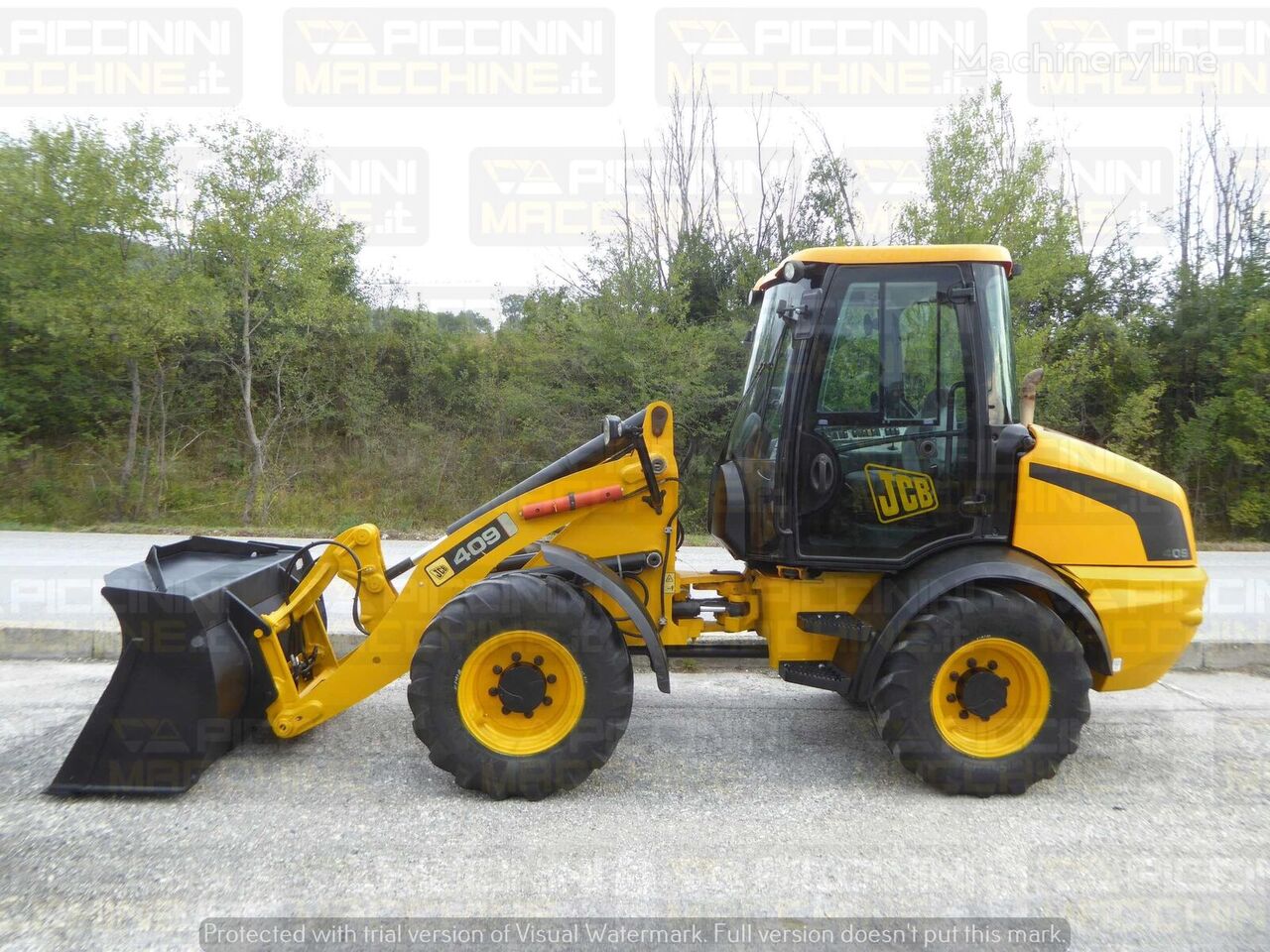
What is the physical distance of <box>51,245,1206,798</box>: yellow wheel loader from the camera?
11.4 feet

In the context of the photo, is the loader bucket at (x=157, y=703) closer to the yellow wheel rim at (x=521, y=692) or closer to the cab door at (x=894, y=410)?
the yellow wheel rim at (x=521, y=692)

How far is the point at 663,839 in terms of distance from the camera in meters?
3.19

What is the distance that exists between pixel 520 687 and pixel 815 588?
1424 millimetres

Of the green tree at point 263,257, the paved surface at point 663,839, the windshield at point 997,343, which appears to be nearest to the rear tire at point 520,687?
the paved surface at point 663,839

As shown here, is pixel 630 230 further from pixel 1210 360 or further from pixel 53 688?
pixel 53 688

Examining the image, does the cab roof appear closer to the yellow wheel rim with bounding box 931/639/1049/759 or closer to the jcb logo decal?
the jcb logo decal

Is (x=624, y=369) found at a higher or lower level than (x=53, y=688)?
higher

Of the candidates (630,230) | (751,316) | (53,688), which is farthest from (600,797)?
(630,230)

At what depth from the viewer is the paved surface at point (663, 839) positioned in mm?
2711

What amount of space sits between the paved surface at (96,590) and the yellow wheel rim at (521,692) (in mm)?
2228

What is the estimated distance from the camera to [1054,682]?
3.56 metres

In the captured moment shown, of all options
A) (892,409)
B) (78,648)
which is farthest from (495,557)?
(78,648)

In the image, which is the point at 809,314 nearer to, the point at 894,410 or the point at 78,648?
the point at 894,410

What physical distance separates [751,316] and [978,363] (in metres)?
11.5
